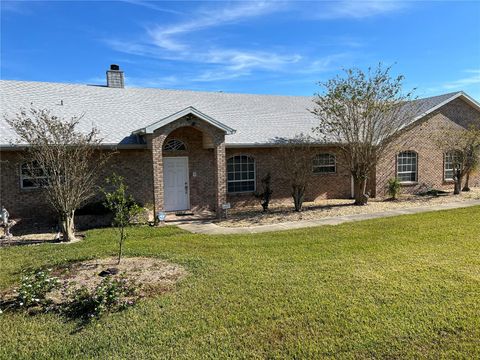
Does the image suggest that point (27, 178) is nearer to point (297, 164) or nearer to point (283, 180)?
point (297, 164)

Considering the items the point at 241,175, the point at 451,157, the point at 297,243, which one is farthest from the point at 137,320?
the point at 451,157

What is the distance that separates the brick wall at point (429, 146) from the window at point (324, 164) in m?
2.27

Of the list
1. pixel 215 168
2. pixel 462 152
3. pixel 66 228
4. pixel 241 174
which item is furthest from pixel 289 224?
pixel 462 152

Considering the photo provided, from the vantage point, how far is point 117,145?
13.2m

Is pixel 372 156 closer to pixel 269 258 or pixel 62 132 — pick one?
pixel 269 258

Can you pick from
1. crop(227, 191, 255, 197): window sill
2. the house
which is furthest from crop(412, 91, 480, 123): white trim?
crop(227, 191, 255, 197): window sill

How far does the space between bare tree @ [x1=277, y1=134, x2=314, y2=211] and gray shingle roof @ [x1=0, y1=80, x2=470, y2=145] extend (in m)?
1.12

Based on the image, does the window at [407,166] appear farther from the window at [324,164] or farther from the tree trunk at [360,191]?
the tree trunk at [360,191]

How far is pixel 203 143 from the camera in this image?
15320 millimetres

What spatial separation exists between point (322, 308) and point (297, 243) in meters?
3.91

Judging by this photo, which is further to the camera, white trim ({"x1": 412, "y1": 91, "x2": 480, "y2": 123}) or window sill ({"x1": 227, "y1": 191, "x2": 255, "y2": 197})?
white trim ({"x1": 412, "y1": 91, "x2": 480, "y2": 123})

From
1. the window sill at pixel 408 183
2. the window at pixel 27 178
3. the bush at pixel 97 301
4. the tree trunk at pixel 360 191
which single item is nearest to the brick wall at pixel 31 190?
the window at pixel 27 178

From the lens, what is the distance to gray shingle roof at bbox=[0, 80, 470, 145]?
46.5ft

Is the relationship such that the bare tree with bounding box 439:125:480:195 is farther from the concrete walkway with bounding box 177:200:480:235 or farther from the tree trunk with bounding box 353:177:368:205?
the tree trunk with bounding box 353:177:368:205
